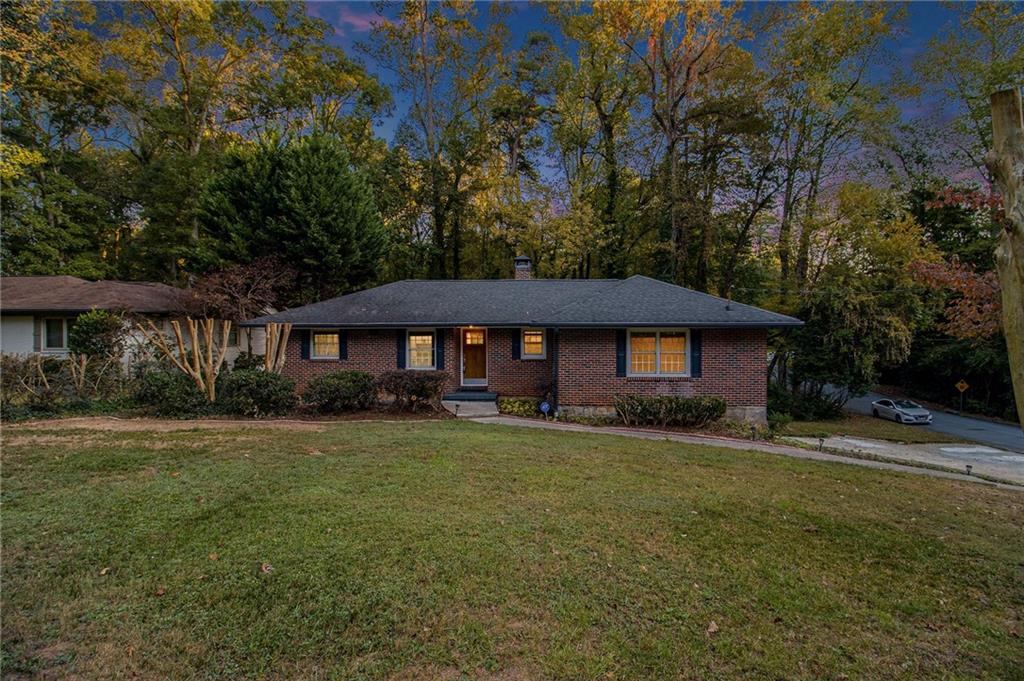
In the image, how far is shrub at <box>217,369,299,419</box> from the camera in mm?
10555

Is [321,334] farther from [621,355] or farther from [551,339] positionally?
[621,355]

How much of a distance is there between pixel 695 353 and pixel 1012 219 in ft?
→ 33.0

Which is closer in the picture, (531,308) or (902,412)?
(531,308)

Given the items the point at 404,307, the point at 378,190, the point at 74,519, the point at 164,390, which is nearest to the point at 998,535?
the point at 74,519

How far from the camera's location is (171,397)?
34.0 feet

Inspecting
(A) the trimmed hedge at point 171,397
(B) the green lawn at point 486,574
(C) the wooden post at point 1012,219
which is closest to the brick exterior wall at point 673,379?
(B) the green lawn at point 486,574

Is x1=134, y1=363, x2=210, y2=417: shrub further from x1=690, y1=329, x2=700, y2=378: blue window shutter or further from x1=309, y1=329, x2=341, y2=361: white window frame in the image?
x1=690, y1=329, x2=700, y2=378: blue window shutter

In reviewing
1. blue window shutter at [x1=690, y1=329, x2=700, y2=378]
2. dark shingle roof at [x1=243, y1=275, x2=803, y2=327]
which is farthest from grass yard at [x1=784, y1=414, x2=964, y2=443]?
dark shingle roof at [x1=243, y1=275, x2=803, y2=327]

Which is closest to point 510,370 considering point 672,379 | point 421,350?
point 421,350

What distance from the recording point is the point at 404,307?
14758 millimetres

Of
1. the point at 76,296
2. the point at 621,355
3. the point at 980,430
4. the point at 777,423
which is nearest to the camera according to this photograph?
the point at 621,355

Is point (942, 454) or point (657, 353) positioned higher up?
point (657, 353)

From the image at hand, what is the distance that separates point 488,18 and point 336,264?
55.8 ft

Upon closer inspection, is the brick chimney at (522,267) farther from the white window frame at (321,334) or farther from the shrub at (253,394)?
the shrub at (253,394)
